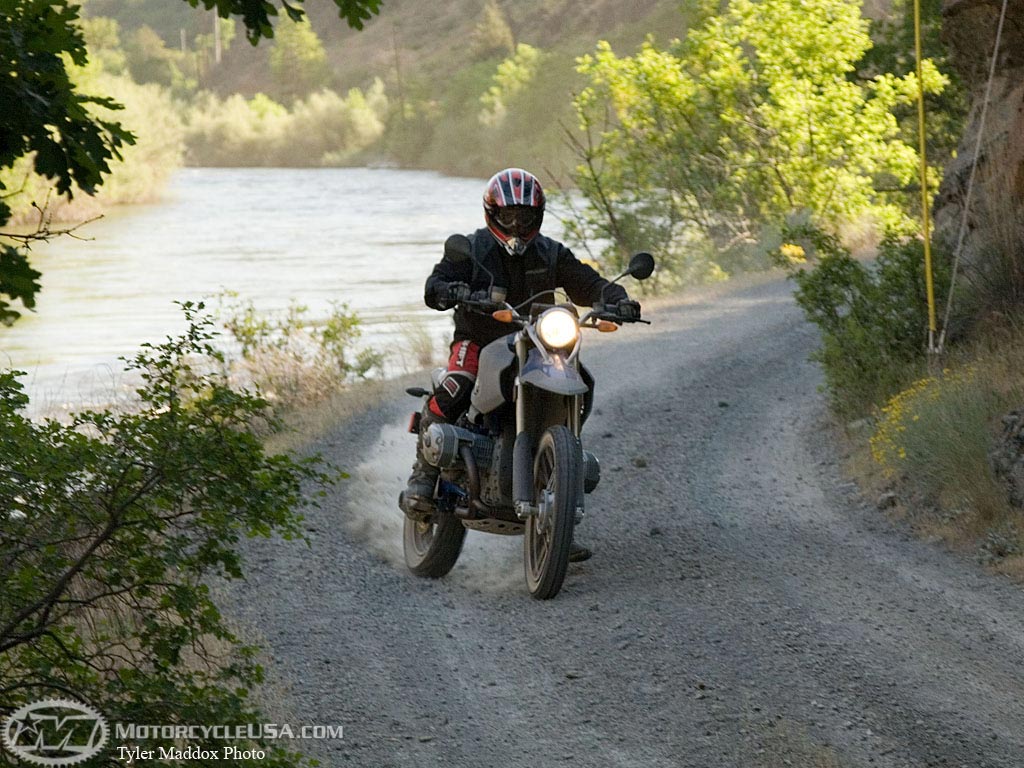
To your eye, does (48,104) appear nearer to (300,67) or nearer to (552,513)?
(552,513)

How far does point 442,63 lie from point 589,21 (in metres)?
11.9

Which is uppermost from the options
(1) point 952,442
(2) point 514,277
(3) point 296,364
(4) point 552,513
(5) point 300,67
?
(2) point 514,277

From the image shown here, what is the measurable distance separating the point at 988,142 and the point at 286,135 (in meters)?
81.3

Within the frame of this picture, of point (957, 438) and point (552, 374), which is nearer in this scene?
point (552, 374)

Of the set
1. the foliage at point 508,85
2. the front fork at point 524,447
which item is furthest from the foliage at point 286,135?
the front fork at point 524,447

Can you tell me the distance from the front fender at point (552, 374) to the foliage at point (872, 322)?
4669mm

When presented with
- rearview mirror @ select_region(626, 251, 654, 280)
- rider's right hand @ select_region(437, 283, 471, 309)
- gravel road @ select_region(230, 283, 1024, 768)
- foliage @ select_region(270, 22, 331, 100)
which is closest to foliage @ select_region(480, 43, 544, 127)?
foliage @ select_region(270, 22, 331, 100)

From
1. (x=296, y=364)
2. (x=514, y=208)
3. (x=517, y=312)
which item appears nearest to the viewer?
(x=517, y=312)

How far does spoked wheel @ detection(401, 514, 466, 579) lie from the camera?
7.75m

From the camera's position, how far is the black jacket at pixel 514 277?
7.44 m

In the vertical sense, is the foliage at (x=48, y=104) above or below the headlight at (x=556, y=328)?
above

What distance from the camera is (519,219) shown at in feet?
24.4

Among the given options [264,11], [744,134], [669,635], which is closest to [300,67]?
[744,134]

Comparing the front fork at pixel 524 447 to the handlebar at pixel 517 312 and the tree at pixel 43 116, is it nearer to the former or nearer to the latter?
the handlebar at pixel 517 312
